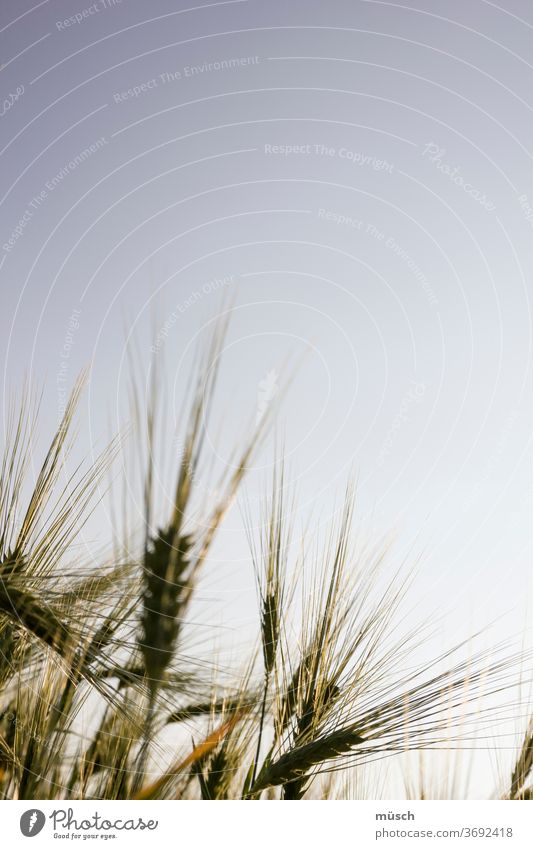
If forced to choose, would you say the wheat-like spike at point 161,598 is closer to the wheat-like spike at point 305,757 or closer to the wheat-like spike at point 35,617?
the wheat-like spike at point 35,617

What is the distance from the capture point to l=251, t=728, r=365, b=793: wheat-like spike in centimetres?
96

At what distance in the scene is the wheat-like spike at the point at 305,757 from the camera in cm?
96

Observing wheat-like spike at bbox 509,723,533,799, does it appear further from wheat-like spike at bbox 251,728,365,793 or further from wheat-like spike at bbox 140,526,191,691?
wheat-like spike at bbox 140,526,191,691

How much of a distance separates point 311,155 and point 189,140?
0.99 feet

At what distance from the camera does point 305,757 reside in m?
0.96
